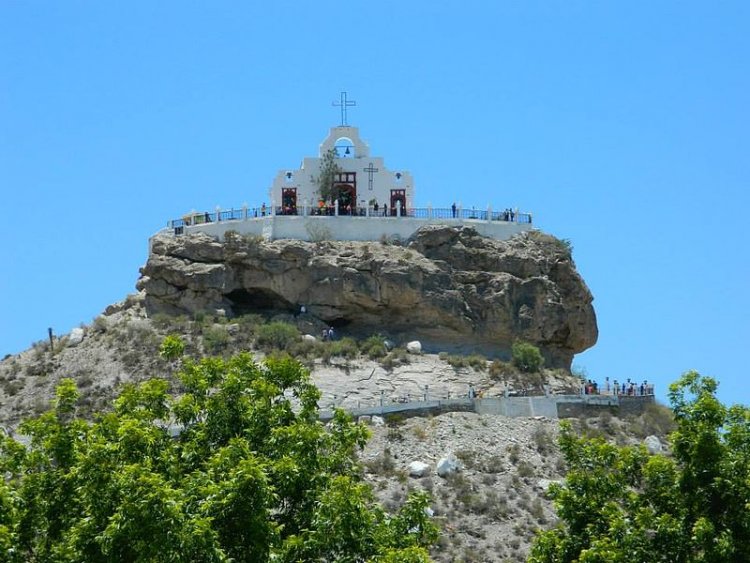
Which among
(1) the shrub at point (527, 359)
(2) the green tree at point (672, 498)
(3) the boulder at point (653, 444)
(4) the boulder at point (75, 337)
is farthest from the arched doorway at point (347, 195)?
(2) the green tree at point (672, 498)

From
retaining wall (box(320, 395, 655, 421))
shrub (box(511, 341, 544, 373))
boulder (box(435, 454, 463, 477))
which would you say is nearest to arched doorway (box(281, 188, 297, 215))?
shrub (box(511, 341, 544, 373))

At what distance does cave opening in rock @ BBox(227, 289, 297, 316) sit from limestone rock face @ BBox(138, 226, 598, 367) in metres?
0.04

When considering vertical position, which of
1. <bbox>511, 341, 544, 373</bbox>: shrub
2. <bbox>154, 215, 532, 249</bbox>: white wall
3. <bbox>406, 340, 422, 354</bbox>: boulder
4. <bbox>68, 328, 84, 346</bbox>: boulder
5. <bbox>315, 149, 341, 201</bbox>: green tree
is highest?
<bbox>315, 149, 341, 201</bbox>: green tree

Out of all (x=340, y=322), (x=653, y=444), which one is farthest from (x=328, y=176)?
(x=653, y=444)

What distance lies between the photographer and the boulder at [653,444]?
56.3 meters

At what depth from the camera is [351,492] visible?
102ft

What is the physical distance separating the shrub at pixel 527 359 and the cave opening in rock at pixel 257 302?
29.0 feet

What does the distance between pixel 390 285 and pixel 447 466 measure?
34.3 feet

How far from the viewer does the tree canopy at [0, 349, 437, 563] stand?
29281mm

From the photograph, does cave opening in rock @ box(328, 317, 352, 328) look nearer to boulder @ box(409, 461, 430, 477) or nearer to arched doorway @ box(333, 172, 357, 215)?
arched doorway @ box(333, 172, 357, 215)

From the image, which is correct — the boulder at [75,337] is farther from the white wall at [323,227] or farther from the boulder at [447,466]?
the boulder at [447,466]

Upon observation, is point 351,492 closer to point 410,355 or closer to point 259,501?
point 259,501

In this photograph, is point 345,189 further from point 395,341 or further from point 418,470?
point 418,470

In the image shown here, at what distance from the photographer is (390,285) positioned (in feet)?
202
